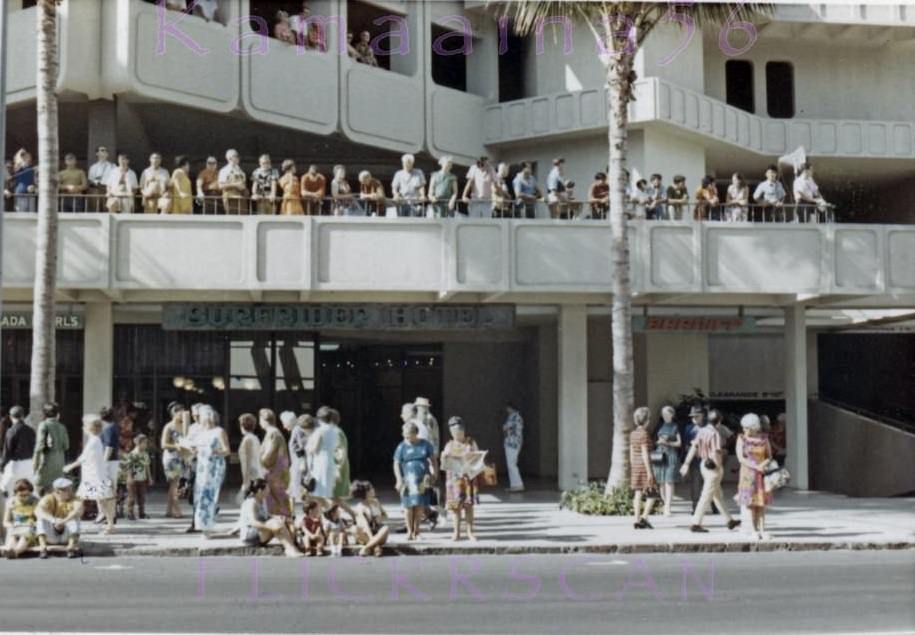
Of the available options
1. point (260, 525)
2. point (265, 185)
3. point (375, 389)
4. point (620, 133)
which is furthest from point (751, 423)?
point (375, 389)

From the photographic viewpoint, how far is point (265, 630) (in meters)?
9.38

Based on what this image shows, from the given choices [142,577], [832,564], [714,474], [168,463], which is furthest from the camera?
[168,463]

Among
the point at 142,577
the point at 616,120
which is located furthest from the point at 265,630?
the point at 616,120

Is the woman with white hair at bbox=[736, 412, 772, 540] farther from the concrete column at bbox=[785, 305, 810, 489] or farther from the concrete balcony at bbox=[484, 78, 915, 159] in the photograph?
the concrete balcony at bbox=[484, 78, 915, 159]

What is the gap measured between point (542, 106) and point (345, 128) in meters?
4.86

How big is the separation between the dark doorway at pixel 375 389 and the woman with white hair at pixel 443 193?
23.4ft

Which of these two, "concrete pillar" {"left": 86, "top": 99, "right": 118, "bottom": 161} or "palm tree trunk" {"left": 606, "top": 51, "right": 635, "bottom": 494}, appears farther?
"concrete pillar" {"left": 86, "top": 99, "right": 118, "bottom": 161}

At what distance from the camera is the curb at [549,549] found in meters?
14.8

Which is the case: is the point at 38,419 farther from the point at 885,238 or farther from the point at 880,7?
the point at 880,7

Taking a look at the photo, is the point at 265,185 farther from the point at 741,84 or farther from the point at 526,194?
the point at 741,84

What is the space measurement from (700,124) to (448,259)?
931 cm

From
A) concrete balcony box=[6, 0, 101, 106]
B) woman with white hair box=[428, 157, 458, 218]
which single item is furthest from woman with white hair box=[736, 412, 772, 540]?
concrete balcony box=[6, 0, 101, 106]

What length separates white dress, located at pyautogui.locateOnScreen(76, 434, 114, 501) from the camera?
16.0 meters

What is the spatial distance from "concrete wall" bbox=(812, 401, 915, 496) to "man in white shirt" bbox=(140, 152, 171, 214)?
15.9m
